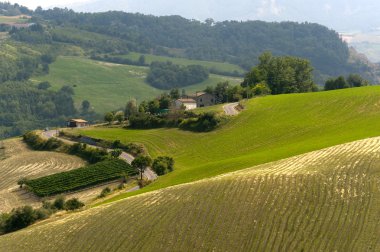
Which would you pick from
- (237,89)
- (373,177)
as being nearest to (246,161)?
(373,177)

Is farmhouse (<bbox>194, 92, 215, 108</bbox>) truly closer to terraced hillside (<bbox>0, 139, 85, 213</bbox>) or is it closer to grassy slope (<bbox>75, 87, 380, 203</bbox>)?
grassy slope (<bbox>75, 87, 380, 203</bbox>)

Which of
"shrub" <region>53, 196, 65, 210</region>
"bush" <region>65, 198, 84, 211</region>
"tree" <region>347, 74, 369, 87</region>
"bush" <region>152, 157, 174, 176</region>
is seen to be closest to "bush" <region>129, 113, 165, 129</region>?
"bush" <region>152, 157, 174, 176</region>

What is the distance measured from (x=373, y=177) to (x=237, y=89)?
3245 inches

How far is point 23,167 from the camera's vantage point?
89500 millimetres

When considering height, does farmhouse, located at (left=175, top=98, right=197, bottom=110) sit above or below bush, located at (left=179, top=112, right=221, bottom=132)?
below

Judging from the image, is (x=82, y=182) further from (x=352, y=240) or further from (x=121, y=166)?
(x=352, y=240)

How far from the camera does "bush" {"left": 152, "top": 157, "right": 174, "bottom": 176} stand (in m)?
75.1

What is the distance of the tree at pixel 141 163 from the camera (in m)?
75.4

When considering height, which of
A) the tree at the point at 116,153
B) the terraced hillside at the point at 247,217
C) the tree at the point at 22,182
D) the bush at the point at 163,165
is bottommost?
the tree at the point at 22,182

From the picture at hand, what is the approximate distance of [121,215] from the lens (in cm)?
4481

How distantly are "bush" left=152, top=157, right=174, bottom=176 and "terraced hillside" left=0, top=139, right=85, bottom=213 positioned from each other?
15.2m

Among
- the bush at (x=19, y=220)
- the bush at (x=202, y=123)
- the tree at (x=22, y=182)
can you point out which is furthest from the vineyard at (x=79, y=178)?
the bush at (x=202, y=123)

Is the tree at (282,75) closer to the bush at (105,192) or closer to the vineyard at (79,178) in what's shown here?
the vineyard at (79,178)

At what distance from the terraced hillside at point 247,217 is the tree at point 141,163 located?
88.8 ft
